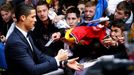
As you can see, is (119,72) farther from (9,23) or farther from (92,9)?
(9,23)

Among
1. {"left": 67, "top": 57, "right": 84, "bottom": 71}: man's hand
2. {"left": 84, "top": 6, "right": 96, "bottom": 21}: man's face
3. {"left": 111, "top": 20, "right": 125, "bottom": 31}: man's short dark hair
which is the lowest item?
{"left": 67, "top": 57, "right": 84, "bottom": 71}: man's hand

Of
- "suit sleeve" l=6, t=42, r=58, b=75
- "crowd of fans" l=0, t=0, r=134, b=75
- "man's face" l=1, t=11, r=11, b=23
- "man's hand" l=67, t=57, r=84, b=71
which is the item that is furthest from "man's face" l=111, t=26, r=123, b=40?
"man's face" l=1, t=11, r=11, b=23

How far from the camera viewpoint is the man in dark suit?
3.04m

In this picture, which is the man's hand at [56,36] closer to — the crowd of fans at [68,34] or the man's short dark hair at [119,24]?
the crowd of fans at [68,34]

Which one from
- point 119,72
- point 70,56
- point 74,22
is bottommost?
point 70,56

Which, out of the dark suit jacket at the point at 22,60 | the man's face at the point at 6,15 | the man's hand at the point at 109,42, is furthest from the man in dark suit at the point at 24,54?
the man's face at the point at 6,15

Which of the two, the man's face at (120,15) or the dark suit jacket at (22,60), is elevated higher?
the man's face at (120,15)

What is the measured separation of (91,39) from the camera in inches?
146

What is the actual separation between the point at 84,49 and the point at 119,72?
→ 2.71 metres

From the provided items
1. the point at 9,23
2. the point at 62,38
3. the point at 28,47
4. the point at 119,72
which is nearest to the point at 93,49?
the point at 62,38

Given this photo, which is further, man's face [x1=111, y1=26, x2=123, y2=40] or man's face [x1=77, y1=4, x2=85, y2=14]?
man's face [x1=77, y1=4, x2=85, y2=14]

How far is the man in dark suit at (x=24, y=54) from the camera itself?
3.04m

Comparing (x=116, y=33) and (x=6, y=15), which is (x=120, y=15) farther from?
(x=6, y=15)

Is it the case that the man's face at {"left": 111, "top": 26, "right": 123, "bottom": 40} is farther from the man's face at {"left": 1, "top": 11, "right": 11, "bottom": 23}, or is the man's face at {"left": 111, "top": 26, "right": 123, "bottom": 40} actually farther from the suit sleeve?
the man's face at {"left": 1, "top": 11, "right": 11, "bottom": 23}
